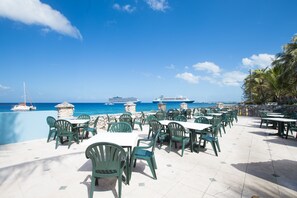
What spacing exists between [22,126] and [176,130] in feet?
17.1

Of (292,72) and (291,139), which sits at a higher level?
(292,72)

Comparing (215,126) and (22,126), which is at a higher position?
(215,126)

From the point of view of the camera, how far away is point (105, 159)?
2.17 meters

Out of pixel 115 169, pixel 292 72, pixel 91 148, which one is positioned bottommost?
pixel 115 169

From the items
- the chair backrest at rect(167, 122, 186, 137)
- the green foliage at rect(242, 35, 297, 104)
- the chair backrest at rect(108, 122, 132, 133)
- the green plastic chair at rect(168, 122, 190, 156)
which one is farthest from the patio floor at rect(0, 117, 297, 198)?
the green foliage at rect(242, 35, 297, 104)

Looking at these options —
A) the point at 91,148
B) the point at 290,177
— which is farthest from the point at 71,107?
the point at 290,177

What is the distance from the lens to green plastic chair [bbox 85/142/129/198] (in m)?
2.11

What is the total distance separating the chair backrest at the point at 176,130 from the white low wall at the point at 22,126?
4.72 m

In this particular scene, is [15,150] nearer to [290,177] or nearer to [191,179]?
[191,179]

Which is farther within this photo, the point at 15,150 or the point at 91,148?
the point at 15,150

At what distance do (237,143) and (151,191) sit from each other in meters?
4.13

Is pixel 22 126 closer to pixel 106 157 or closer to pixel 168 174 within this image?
pixel 106 157

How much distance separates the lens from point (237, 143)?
5.27 meters

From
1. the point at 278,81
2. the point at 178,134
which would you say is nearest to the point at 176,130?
the point at 178,134
